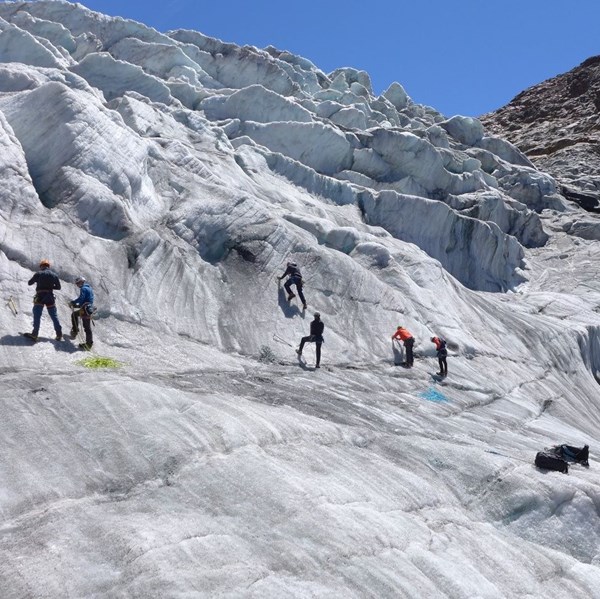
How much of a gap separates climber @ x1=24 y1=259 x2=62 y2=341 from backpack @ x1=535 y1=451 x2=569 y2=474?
38.1 ft

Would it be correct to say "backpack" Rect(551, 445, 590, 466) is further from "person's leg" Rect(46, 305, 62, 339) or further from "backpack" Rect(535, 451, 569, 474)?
"person's leg" Rect(46, 305, 62, 339)

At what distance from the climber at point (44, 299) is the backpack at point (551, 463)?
38.1 feet

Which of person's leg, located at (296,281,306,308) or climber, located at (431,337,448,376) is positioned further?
climber, located at (431,337,448,376)

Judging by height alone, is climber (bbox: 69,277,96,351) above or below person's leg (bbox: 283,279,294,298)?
below

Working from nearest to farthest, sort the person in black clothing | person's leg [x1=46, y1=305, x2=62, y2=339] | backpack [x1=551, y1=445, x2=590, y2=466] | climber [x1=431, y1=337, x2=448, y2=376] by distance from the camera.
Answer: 1. person's leg [x1=46, y1=305, x2=62, y2=339]
2. backpack [x1=551, y1=445, x2=590, y2=466]
3. the person in black clothing
4. climber [x1=431, y1=337, x2=448, y2=376]

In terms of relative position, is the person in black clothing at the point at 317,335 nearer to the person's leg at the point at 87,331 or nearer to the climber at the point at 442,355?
the climber at the point at 442,355

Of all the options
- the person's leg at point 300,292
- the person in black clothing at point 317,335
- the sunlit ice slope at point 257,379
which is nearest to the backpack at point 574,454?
the sunlit ice slope at point 257,379

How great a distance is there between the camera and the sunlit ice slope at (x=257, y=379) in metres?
9.76

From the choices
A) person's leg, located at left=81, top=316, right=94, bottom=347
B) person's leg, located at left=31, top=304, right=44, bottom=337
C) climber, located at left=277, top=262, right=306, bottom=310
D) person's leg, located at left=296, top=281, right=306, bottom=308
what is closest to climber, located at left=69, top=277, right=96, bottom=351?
person's leg, located at left=81, top=316, right=94, bottom=347

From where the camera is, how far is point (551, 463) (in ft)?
48.1

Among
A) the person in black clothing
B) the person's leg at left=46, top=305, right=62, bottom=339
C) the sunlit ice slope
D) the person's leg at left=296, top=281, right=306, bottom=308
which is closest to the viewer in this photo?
the sunlit ice slope

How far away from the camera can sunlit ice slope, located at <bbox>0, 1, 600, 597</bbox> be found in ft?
32.0

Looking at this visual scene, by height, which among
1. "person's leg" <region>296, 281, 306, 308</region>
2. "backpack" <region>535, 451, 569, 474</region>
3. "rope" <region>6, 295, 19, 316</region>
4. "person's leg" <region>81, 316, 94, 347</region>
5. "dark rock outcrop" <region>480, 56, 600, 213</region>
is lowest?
"backpack" <region>535, 451, 569, 474</region>

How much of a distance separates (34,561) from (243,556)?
281cm
